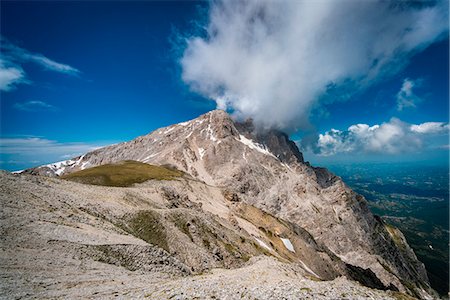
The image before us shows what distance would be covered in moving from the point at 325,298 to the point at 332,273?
119 m

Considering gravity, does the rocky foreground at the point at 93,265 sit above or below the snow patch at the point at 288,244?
above

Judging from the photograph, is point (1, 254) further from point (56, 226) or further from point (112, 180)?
point (112, 180)

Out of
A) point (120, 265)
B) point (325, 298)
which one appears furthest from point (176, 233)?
point (325, 298)

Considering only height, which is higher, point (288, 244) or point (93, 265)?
point (93, 265)

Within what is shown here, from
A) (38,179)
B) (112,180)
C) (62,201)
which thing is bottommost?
(62,201)

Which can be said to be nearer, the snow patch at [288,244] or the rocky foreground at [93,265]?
the rocky foreground at [93,265]

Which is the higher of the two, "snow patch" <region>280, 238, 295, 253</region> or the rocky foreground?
the rocky foreground

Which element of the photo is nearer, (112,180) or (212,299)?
(212,299)

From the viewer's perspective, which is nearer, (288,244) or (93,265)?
(93,265)

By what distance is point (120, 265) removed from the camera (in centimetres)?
3528

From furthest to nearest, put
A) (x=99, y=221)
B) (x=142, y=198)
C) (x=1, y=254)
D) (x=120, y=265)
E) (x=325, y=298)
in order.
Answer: (x=142, y=198) → (x=99, y=221) → (x=120, y=265) → (x=1, y=254) → (x=325, y=298)

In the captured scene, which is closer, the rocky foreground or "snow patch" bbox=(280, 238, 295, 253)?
the rocky foreground

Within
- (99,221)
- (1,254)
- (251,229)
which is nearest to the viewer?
(1,254)

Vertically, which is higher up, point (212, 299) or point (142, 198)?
point (142, 198)
